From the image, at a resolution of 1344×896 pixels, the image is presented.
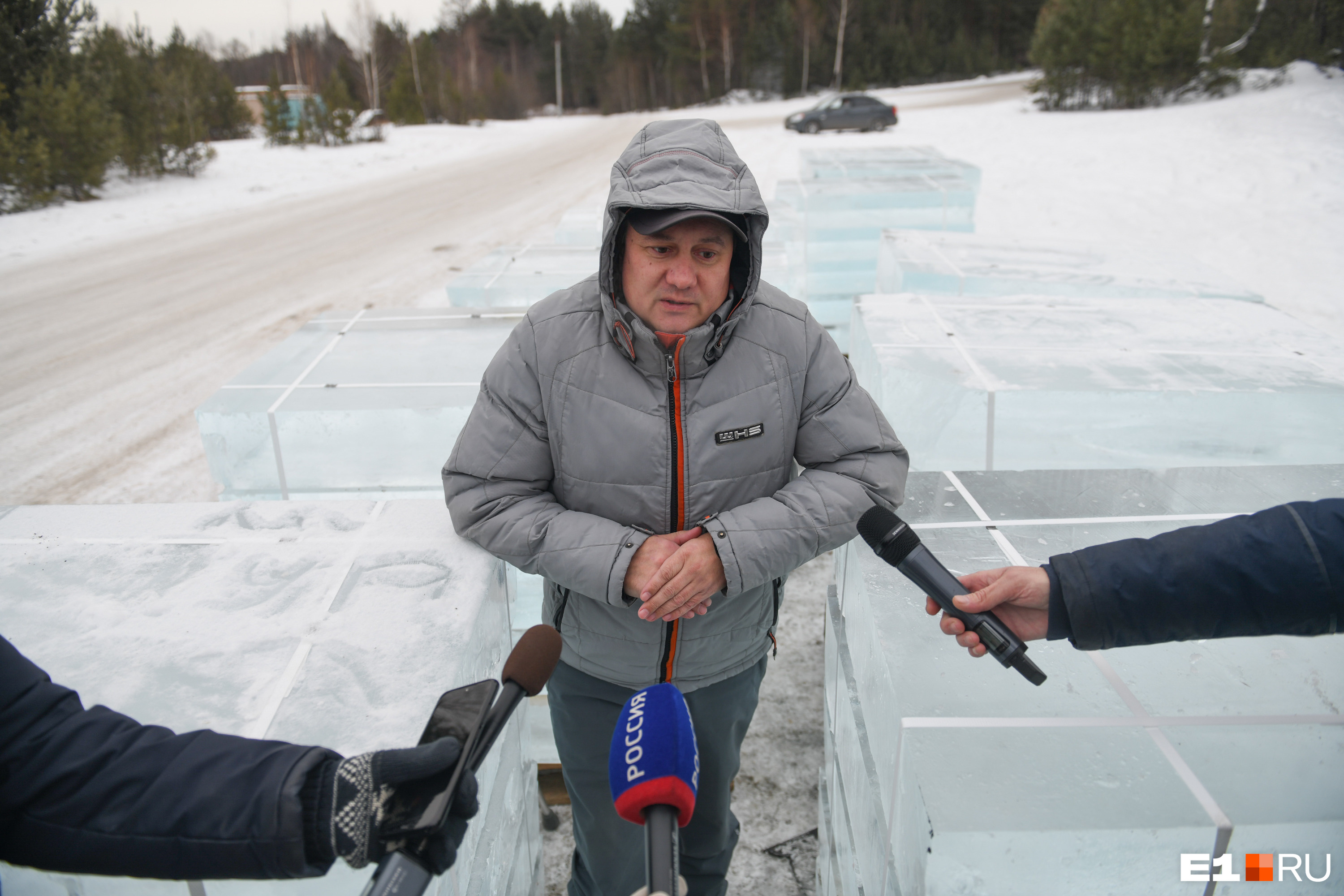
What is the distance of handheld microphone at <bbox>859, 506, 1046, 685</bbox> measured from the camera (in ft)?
4.50

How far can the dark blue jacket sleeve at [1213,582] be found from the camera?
1265 millimetres

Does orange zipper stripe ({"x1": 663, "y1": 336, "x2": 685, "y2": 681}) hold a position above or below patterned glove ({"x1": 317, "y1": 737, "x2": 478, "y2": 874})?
above

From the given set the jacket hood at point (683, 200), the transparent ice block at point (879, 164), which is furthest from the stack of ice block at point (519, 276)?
the transparent ice block at point (879, 164)

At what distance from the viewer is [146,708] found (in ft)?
4.78

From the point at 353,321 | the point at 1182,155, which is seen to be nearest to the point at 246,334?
the point at 353,321

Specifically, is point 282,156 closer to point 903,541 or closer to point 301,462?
point 301,462

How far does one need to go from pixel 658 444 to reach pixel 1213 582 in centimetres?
107

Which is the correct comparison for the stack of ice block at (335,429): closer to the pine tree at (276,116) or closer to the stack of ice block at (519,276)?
the stack of ice block at (519,276)

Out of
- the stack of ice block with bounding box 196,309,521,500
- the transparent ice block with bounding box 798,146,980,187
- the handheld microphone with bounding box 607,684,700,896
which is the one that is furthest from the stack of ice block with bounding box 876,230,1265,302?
the handheld microphone with bounding box 607,684,700,896

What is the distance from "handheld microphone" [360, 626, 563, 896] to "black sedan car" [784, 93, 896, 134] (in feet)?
85.3

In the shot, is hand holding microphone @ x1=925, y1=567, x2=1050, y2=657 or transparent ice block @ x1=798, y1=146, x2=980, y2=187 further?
transparent ice block @ x1=798, y1=146, x2=980, y2=187

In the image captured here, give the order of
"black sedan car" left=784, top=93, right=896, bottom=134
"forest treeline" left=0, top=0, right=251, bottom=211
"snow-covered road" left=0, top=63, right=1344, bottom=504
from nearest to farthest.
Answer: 1. "snow-covered road" left=0, top=63, right=1344, bottom=504
2. "forest treeline" left=0, top=0, right=251, bottom=211
3. "black sedan car" left=784, top=93, right=896, bottom=134

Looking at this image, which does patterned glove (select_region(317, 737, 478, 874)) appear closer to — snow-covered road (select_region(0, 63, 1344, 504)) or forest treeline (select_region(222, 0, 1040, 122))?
snow-covered road (select_region(0, 63, 1344, 504))

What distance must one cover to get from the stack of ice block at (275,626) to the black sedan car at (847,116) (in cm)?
2538
